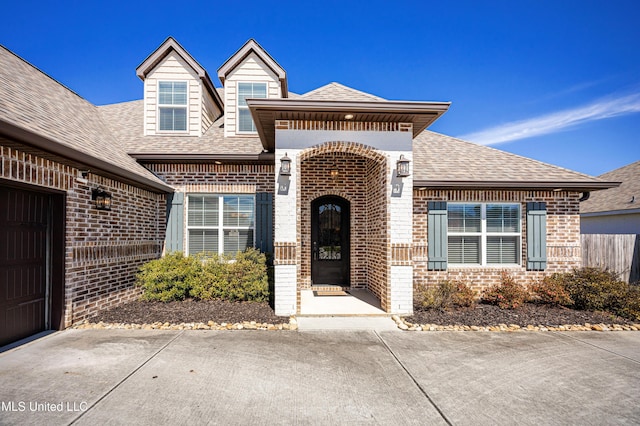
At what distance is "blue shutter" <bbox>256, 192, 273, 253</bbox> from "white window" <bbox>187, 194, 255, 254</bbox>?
0.91ft

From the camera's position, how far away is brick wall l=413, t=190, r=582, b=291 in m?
7.66

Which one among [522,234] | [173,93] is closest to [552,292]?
[522,234]

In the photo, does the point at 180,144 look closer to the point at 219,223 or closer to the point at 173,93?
the point at 173,93

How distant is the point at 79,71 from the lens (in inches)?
475

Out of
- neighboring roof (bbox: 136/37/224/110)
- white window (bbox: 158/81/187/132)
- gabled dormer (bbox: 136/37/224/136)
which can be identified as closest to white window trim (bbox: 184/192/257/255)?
gabled dormer (bbox: 136/37/224/136)

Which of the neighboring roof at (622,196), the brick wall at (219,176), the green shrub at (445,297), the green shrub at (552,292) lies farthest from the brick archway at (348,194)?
the neighboring roof at (622,196)

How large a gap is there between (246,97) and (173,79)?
2.10 metres

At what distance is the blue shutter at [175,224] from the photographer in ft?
25.3

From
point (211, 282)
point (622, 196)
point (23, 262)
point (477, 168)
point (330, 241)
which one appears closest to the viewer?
point (23, 262)

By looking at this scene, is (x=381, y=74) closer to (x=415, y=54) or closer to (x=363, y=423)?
(x=415, y=54)

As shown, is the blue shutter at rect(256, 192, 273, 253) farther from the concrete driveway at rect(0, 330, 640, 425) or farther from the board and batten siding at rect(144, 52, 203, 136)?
the board and batten siding at rect(144, 52, 203, 136)

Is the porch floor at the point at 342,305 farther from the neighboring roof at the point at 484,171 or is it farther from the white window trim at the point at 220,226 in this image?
Result: the neighboring roof at the point at 484,171

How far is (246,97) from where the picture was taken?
9156 mm

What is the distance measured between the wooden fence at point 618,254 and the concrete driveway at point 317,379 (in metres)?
4.06
